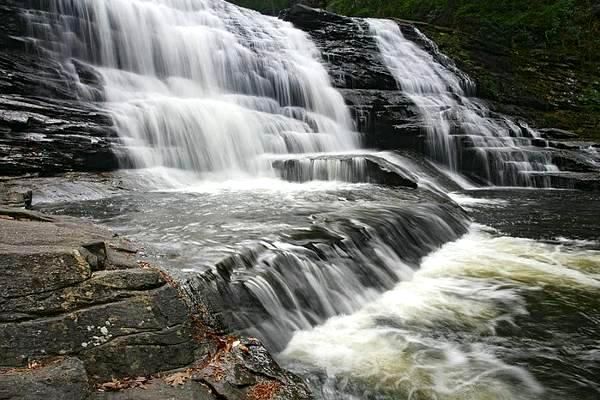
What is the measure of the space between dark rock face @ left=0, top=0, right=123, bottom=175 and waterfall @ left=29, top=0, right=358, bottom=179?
486mm

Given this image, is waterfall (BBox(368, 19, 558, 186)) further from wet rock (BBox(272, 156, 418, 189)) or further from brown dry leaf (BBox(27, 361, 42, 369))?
brown dry leaf (BBox(27, 361, 42, 369))

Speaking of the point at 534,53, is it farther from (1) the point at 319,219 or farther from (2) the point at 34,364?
(2) the point at 34,364

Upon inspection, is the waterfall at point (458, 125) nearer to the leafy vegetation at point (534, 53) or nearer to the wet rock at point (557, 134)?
the wet rock at point (557, 134)

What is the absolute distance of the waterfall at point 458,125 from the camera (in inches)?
628

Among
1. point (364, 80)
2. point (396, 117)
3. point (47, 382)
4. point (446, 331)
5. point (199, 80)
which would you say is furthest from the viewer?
point (364, 80)

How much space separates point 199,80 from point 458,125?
9990 mm

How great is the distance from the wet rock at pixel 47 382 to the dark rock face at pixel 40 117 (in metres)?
8.22

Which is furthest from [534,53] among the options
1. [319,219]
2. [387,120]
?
[319,219]

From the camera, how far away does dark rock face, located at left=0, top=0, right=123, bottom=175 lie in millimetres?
9805

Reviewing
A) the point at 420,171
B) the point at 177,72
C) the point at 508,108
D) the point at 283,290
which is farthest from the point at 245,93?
the point at 283,290

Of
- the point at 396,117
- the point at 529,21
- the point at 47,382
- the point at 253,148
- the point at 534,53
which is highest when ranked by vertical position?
the point at 529,21

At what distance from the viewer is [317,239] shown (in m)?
6.00

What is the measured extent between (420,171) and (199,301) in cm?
1150

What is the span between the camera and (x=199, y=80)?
1669 centimetres
